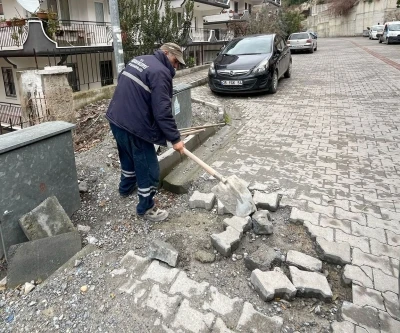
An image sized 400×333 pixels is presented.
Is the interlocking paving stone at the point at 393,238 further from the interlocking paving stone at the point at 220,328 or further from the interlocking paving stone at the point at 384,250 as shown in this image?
the interlocking paving stone at the point at 220,328

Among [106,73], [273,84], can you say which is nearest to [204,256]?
[273,84]

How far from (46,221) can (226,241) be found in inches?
64.5

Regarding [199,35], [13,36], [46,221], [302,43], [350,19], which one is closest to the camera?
[46,221]

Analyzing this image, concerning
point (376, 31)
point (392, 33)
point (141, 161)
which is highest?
point (376, 31)

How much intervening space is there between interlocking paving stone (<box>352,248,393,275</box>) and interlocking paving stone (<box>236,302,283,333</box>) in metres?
0.98

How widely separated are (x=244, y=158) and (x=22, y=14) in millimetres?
13234

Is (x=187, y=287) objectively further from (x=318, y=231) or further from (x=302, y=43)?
(x=302, y=43)

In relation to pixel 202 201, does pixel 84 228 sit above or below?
below

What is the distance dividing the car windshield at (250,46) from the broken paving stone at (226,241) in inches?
303

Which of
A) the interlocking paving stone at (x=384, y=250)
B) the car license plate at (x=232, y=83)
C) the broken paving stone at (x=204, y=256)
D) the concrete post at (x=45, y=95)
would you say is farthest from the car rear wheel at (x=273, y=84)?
the broken paving stone at (x=204, y=256)

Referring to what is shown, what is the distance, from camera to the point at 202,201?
11.8 feet

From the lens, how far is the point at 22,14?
13.6 m

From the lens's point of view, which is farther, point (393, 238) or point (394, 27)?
point (394, 27)

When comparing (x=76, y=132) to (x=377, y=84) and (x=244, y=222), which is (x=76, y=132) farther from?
(x=377, y=84)
